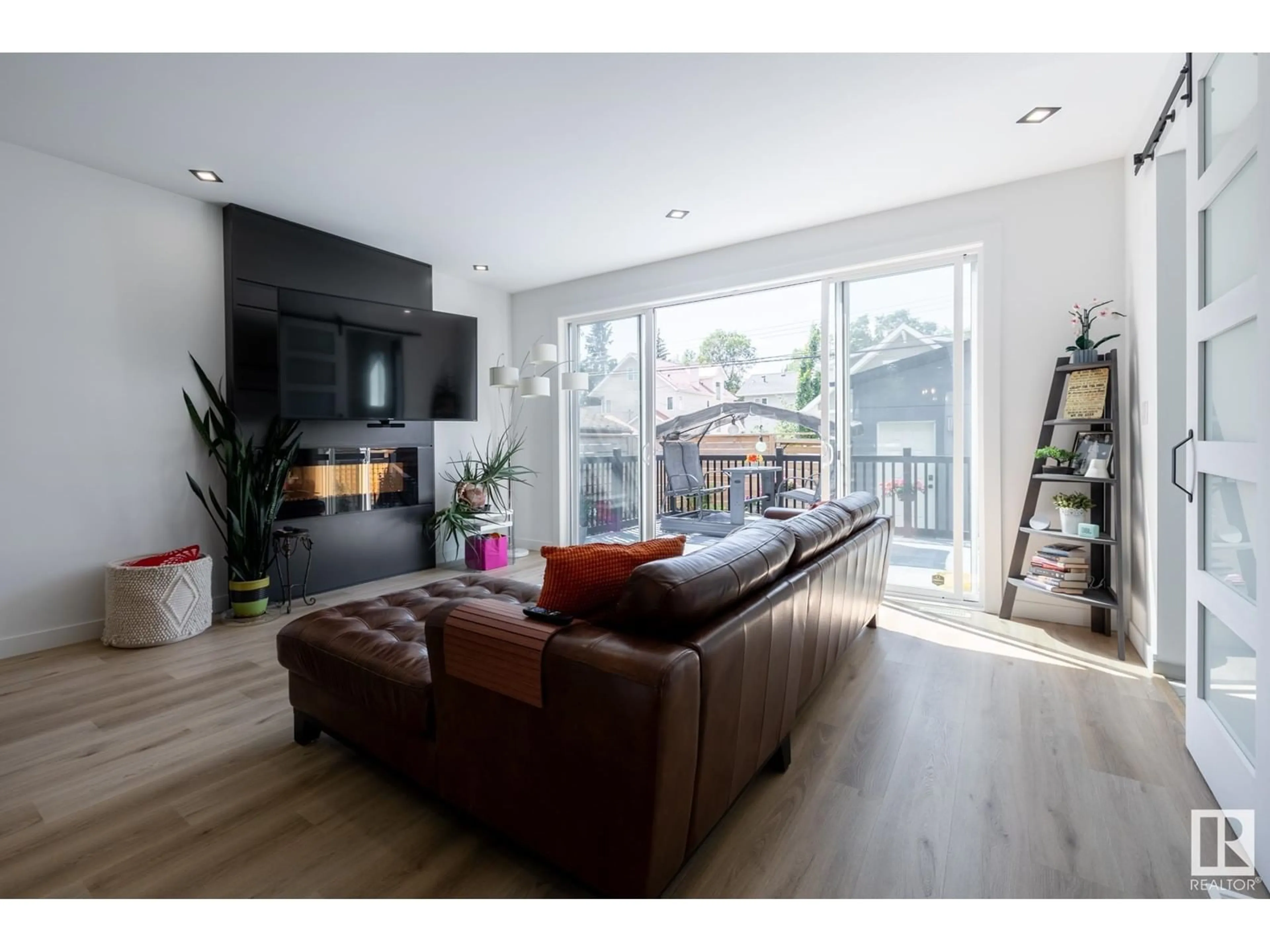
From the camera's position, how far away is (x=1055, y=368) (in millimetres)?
3125

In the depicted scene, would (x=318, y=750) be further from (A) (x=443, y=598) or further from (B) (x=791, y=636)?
(B) (x=791, y=636)

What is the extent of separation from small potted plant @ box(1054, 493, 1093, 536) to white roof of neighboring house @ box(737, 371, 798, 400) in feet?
6.05

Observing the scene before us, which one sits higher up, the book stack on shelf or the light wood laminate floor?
the book stack on shelf

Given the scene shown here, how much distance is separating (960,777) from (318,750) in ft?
7.11

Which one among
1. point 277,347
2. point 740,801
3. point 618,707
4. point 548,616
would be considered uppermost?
point 277,347

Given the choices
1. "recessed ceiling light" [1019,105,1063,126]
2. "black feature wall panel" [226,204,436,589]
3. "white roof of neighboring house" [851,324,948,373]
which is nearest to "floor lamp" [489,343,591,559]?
"black feature wall panel" [226,204,436,589]

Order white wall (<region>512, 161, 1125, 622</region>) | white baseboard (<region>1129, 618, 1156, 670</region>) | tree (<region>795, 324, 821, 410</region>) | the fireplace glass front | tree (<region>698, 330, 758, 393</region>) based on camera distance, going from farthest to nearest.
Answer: tree (<region>698, 330, 758, 393</region>) → tree (<region>795, 324, 821, 410</region>) → the fireplace glass front → white wall (<region>512, 161, 1125, 622</region>) → white baseboard (<region>1129, 618, 1156, 670</region>)

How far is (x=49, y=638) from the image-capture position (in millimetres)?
3010

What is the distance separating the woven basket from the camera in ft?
9.80

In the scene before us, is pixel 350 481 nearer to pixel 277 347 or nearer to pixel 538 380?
pixel 277 347

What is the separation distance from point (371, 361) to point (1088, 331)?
4.50 meters

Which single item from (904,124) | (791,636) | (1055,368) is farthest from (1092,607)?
(904,124)

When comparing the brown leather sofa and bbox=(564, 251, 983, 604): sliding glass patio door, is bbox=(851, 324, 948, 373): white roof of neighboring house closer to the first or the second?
bbox=(564, 251, 983, 604): sliding glass patio door

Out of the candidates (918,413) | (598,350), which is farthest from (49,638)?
(918,413)
